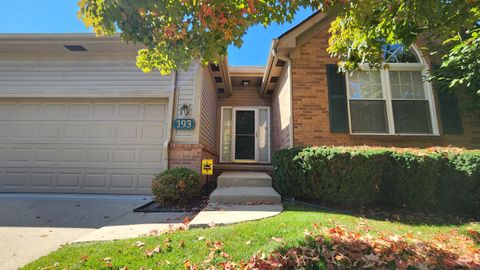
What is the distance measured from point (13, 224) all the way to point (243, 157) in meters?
6.44

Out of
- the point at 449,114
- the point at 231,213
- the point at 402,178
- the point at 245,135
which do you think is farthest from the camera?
the point at 245,135

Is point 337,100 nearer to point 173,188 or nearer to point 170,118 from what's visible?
point 170,118

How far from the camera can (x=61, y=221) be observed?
3879mm

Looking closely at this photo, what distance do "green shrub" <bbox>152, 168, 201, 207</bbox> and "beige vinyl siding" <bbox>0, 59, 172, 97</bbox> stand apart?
2472mm

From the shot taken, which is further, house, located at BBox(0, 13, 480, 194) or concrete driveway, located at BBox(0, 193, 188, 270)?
house, located at BBox(0, 13, 480, 194)

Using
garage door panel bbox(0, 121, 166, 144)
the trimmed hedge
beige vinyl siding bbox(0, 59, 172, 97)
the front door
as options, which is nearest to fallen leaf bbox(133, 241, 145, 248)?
the trimmed hedge

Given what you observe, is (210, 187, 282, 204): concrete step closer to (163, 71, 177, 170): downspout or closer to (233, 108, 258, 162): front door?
(163, 71, 177, 170): downspout

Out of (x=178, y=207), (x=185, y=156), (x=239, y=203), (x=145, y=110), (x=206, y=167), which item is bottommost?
(x=178, y=207)

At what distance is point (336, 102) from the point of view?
582cm

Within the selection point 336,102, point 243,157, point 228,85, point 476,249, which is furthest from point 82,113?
point 476,249

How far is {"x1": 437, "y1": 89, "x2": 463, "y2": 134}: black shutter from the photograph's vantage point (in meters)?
5.69

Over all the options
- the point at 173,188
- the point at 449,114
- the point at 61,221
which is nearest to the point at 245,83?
the point at 173,188

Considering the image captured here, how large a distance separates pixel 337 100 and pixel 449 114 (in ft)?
8.73

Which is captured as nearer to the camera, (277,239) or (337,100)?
(277,239)
